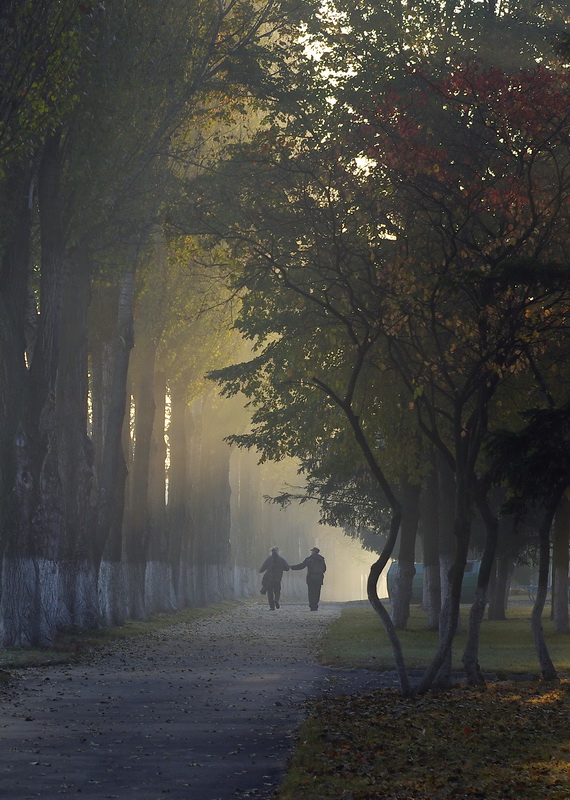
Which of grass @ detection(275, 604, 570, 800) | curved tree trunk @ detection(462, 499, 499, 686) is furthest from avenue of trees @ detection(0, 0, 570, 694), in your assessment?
grass @ detection(275, 604, 570, 800)

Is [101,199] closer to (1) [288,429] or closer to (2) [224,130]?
(1) [288,429]

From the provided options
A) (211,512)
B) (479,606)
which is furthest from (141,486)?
(479,606)

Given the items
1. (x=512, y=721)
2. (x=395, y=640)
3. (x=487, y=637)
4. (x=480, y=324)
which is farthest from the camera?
(x=487, y=637)

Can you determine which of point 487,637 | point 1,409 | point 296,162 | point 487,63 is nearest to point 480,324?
point 296,162

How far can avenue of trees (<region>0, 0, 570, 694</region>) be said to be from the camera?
16406mm

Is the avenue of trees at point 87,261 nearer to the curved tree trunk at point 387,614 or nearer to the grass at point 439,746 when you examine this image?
the curved tree trunk at point 387,614

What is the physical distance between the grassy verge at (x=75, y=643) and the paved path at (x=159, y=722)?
1.44ft

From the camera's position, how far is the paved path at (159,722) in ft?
29.3

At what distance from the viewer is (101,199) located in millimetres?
24500

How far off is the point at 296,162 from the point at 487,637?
14638 mm

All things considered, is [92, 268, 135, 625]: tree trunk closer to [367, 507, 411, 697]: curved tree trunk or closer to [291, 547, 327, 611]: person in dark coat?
[367, 507, 411, 697]: curved tree trunk

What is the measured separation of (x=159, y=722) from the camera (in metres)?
12.4

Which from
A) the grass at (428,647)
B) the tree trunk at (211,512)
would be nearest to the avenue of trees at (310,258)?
the grass at (428,647)

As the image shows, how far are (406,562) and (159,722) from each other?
65.8 feet
